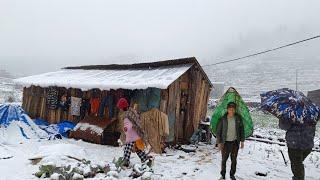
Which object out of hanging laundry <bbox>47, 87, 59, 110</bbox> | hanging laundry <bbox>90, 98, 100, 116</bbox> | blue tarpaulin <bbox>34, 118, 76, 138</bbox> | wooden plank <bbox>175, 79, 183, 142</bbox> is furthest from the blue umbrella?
hanging laundry <bbox>47, 87, 59, 110</bbox>

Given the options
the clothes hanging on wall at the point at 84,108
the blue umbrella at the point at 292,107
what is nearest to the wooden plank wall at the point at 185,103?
the clothes hanging on wall at the point at 84,108

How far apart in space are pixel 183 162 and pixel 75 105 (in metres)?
6.51

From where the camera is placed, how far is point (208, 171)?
868cm

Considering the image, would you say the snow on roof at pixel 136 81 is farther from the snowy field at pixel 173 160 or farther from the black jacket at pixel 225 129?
the black jacket at pixel 225 129

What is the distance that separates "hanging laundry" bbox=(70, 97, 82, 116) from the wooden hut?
100 millimetres

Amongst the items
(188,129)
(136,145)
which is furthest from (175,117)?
(136,145)

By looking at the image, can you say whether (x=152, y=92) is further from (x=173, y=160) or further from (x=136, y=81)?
(x=173, y=160)

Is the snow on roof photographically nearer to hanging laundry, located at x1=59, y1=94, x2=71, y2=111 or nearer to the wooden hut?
the wooden hut

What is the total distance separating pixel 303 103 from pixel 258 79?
93.8m

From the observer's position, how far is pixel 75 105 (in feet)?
47.5

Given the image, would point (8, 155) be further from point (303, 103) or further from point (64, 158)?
point (303, 103)

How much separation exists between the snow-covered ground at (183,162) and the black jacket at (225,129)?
3.86ft

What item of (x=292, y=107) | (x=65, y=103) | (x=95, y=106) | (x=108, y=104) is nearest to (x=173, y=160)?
(x=292, y=107)

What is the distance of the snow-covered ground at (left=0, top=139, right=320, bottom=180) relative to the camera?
319 inches
